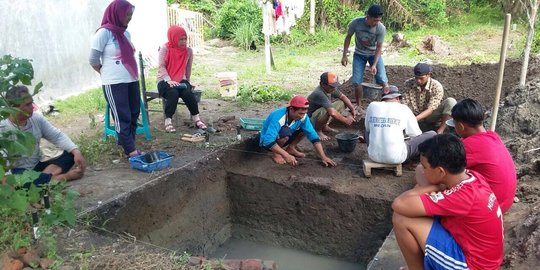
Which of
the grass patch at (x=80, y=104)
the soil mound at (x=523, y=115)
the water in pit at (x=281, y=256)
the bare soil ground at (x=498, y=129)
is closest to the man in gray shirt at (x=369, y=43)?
the bare soil ground at (x=498, y=129)

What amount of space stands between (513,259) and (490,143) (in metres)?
0.80

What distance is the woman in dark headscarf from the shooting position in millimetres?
4973

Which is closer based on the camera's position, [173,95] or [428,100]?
[428,100]

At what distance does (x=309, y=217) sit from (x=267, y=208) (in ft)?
1.66

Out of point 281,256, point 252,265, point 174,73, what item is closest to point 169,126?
point 174,73

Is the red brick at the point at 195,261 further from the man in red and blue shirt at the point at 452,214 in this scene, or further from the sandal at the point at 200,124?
the sandal at the point at 200,124

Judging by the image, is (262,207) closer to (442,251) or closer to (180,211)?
(180,211)

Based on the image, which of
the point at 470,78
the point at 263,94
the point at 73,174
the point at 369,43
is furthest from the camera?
the point at 470,78

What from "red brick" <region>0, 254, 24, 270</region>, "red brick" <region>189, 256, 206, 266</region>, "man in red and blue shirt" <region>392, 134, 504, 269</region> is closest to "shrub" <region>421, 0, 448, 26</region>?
"man in red and blue shirt" <region>392, 134, 504, 269</region>

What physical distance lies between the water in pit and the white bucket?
3588mm

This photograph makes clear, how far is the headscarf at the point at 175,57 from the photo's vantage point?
627cm

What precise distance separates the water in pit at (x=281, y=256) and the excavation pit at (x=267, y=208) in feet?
0.04

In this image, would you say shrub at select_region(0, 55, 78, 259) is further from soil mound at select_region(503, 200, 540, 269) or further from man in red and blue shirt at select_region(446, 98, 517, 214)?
soil mound at select_region(503, 200, 540, 269)

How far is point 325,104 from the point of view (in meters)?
5.91
